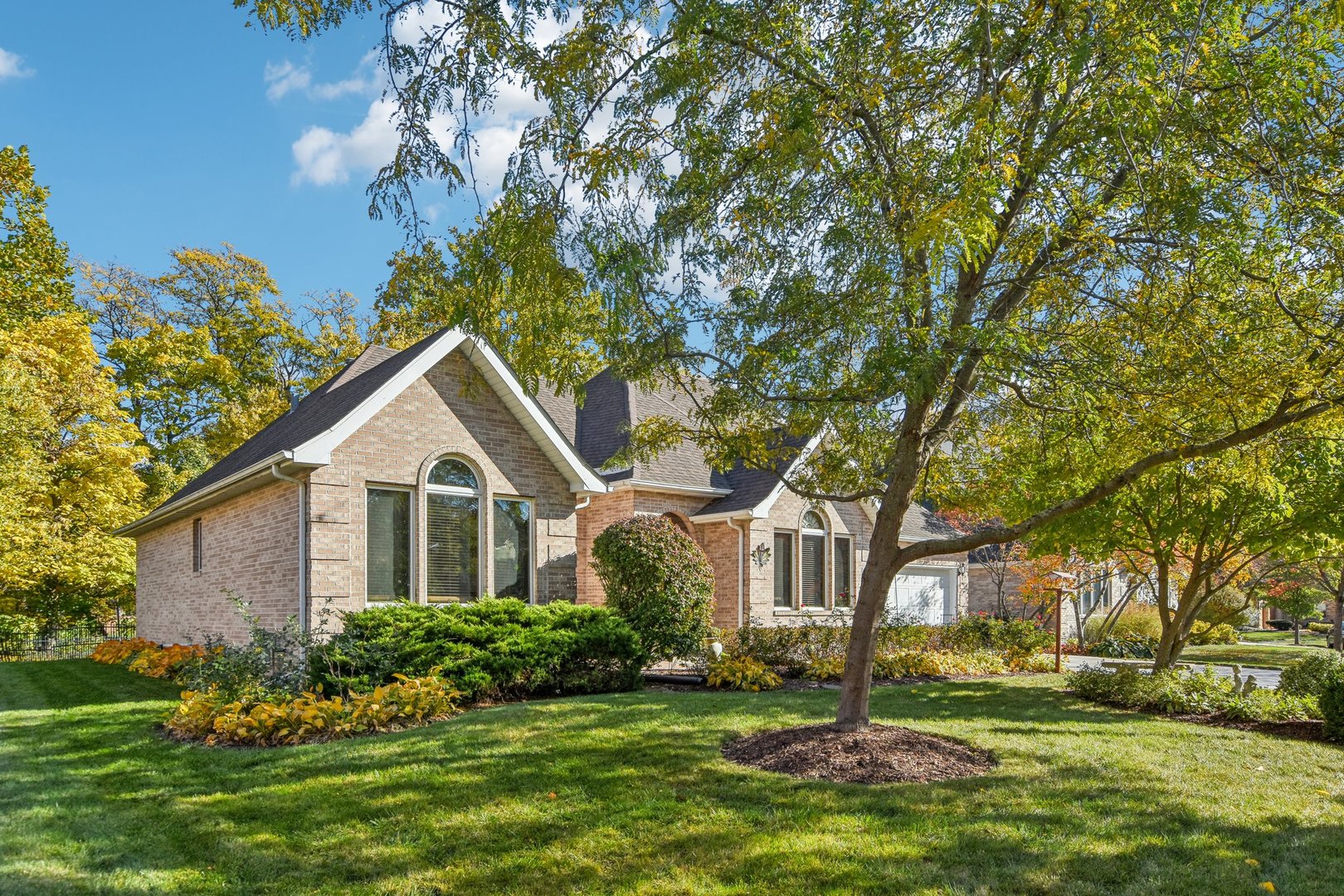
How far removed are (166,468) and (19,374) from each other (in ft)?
30.6

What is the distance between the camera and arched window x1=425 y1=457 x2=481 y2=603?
13.3 meters

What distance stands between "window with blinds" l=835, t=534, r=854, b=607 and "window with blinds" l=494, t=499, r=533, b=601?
972 centimetres

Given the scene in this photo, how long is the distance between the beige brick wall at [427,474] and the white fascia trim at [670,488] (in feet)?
8.84

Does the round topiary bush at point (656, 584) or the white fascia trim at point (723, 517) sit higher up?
the white fascia trim at point (723, 517)

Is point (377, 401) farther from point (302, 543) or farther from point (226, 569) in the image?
point (226, 569)

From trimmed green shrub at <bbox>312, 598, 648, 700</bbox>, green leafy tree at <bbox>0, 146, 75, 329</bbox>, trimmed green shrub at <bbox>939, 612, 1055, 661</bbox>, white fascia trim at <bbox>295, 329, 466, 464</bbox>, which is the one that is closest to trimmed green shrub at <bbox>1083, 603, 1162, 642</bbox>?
trimmed green shrub at <bbox>939, 612, 1055, 661</bbox>

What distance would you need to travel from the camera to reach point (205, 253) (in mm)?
35750

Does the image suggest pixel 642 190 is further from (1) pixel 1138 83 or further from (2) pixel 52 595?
(2) pixel 52 595

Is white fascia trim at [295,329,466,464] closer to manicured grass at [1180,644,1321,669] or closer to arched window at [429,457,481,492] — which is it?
arched window at [429,457,481,492]

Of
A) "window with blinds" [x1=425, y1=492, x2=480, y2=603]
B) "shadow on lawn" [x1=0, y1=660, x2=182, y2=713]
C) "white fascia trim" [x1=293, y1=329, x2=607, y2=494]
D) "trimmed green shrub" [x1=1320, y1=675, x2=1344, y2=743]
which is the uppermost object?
"white fascia trim" [x1=293, y1=329, x2=607, y2=494]

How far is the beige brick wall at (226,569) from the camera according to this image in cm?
1291

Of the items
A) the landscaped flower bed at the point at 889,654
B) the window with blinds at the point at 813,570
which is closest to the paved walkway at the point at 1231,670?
the landscaped flower bed at the point at 889,654

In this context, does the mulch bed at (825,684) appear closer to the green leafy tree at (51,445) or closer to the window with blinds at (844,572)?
the window with blinds at (844,572)

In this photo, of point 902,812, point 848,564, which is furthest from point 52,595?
point 902,812
